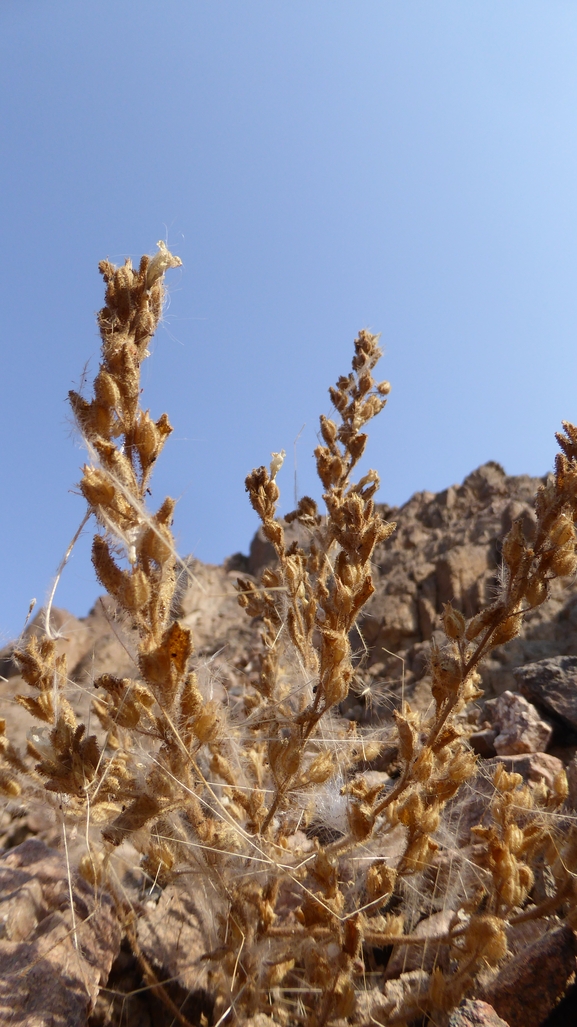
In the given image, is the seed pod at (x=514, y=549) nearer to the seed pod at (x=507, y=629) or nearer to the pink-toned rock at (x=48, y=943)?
the seed pod at (x=507, y=629)

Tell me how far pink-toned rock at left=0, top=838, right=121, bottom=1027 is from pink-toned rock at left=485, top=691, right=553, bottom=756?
1848mm

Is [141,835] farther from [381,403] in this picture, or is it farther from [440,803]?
[381,403]

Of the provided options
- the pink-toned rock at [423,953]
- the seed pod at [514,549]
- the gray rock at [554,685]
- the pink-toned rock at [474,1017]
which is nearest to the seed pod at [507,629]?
A: the seed pod at [514,549]

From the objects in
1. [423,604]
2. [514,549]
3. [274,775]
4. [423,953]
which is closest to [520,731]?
[423,953]

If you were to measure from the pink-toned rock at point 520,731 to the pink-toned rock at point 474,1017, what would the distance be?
1580 mm

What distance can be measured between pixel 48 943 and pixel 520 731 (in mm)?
2100

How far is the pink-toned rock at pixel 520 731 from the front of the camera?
2.60 meters

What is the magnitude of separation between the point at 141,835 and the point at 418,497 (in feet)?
24.4

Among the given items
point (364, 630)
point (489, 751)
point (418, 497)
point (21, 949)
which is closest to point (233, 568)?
point (418, 497)

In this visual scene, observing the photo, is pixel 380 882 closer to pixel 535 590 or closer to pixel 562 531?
pixel 535 590

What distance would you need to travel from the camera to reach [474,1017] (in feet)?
3.67

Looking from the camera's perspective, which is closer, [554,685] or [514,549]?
[514,549]

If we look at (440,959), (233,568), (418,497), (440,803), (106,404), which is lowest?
(440,959)

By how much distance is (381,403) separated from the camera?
2.40 meters
